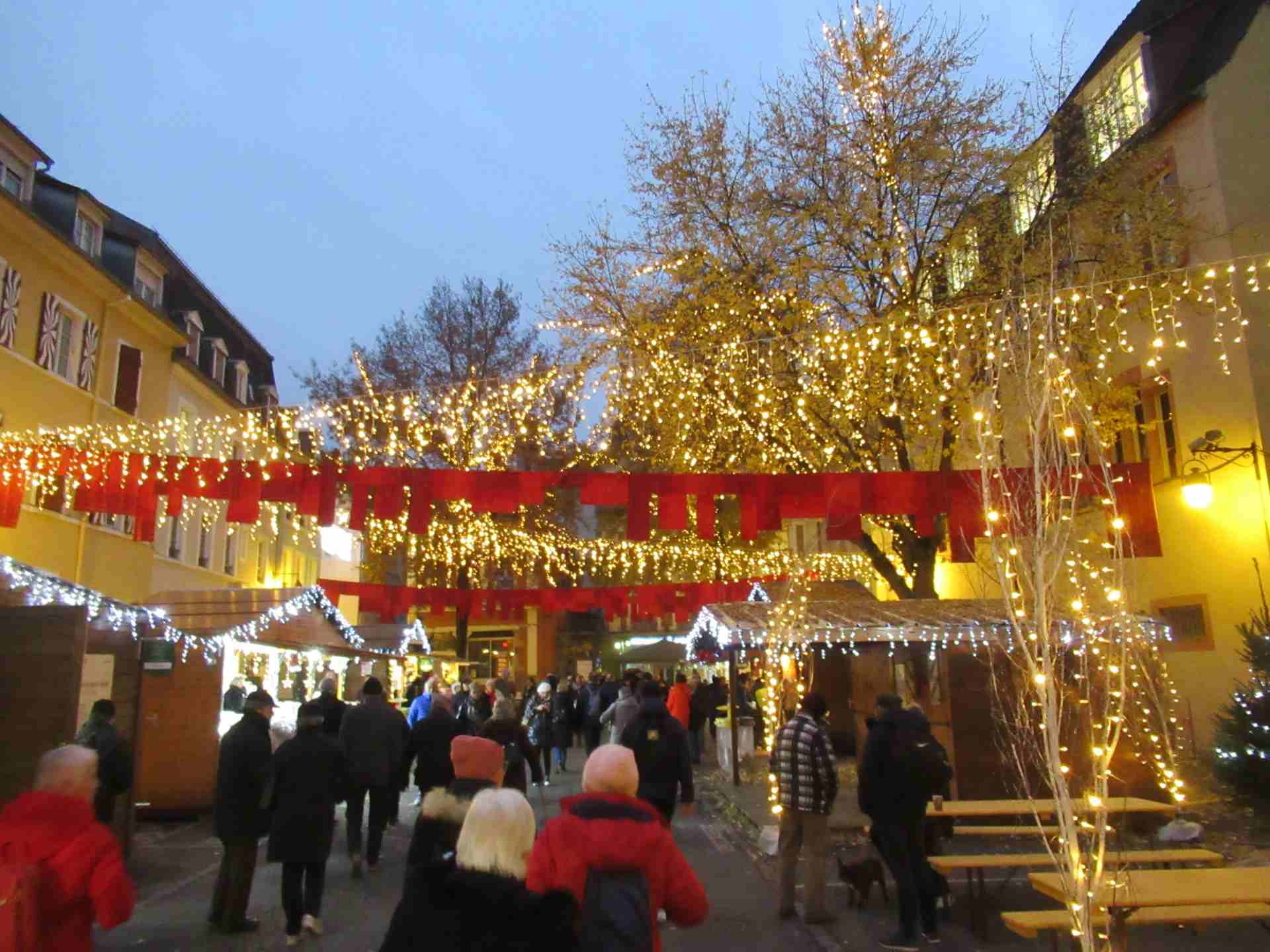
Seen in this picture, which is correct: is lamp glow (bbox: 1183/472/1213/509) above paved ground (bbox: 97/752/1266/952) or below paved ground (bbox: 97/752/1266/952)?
above

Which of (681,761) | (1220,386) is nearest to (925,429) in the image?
(1220,386)

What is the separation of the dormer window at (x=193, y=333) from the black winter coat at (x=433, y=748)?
751 inches

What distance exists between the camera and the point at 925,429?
652 inches

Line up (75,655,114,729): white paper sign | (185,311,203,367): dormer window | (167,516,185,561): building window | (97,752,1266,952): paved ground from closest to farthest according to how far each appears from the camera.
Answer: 1. (97,752,1266,952): paved ground
2. (75,655,114,729): white paper sign
3. (167,516,185,561): building window
4. (185,311,203,367): dormer window

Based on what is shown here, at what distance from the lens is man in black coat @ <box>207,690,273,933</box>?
725 cm

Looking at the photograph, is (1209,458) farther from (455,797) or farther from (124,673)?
(124,673)

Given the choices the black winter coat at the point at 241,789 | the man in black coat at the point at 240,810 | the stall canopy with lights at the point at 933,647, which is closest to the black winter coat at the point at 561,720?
the stall canopy with lights at the point at 933,647

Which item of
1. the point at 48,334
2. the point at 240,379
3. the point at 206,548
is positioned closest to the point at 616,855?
the point at 48,334

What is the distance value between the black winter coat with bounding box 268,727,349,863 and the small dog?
4095mm

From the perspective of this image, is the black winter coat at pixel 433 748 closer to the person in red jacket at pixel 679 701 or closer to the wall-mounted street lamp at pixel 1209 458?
the person in red jacket at pixel 679 701

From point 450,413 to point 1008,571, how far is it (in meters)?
24.2

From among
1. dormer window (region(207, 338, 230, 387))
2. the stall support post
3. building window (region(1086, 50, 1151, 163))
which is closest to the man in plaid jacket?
the stall support post

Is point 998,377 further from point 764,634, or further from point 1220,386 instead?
point 1220,386

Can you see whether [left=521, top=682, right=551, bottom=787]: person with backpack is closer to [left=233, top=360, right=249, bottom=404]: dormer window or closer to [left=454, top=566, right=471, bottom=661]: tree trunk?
[left=454, top=566, right=471, bottom=661]: tree trunk
